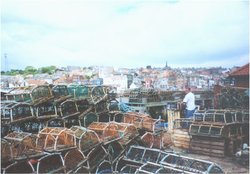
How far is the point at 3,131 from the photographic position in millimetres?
4410

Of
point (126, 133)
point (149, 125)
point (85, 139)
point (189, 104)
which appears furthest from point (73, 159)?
point (189, 104)

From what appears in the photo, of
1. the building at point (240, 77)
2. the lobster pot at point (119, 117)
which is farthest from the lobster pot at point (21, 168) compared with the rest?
the building at point (240, 77)

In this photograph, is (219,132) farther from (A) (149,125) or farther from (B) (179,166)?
(B) (179,166)

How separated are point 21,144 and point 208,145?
2924 mm

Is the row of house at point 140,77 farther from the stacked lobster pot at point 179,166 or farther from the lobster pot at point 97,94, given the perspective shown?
the stacked lobster pot at point 179,166

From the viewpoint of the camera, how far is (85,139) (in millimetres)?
4168

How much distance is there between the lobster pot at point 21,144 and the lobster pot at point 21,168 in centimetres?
10

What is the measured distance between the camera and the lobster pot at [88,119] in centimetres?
526

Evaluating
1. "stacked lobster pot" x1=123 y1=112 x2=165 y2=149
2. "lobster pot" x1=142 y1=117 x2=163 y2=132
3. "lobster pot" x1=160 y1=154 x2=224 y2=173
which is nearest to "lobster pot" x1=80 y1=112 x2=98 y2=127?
"stacked lobster pot" x1=123 y1=112 x2=165 y2=149

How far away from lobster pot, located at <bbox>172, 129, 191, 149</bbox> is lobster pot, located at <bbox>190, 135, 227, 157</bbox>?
0.51ft

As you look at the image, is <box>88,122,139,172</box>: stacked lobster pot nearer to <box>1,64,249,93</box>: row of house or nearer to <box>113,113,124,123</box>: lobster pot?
<box>113,113,124,123</box>: lobster pot

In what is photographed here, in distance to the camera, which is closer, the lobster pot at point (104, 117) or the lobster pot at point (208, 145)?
the lobster pot at point (208, 145)

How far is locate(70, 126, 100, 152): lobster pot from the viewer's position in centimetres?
407

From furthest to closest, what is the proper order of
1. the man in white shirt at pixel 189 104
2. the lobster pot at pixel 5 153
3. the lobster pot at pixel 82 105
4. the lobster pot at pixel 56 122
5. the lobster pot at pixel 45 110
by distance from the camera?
the man in white shirt at pixel 189 104 < the lobster pot at pixel 82 105 < the lobster pot at pixel 56 122 < the lobster pot at pixel 45 110 < the lobster pot at pixel 5 153
